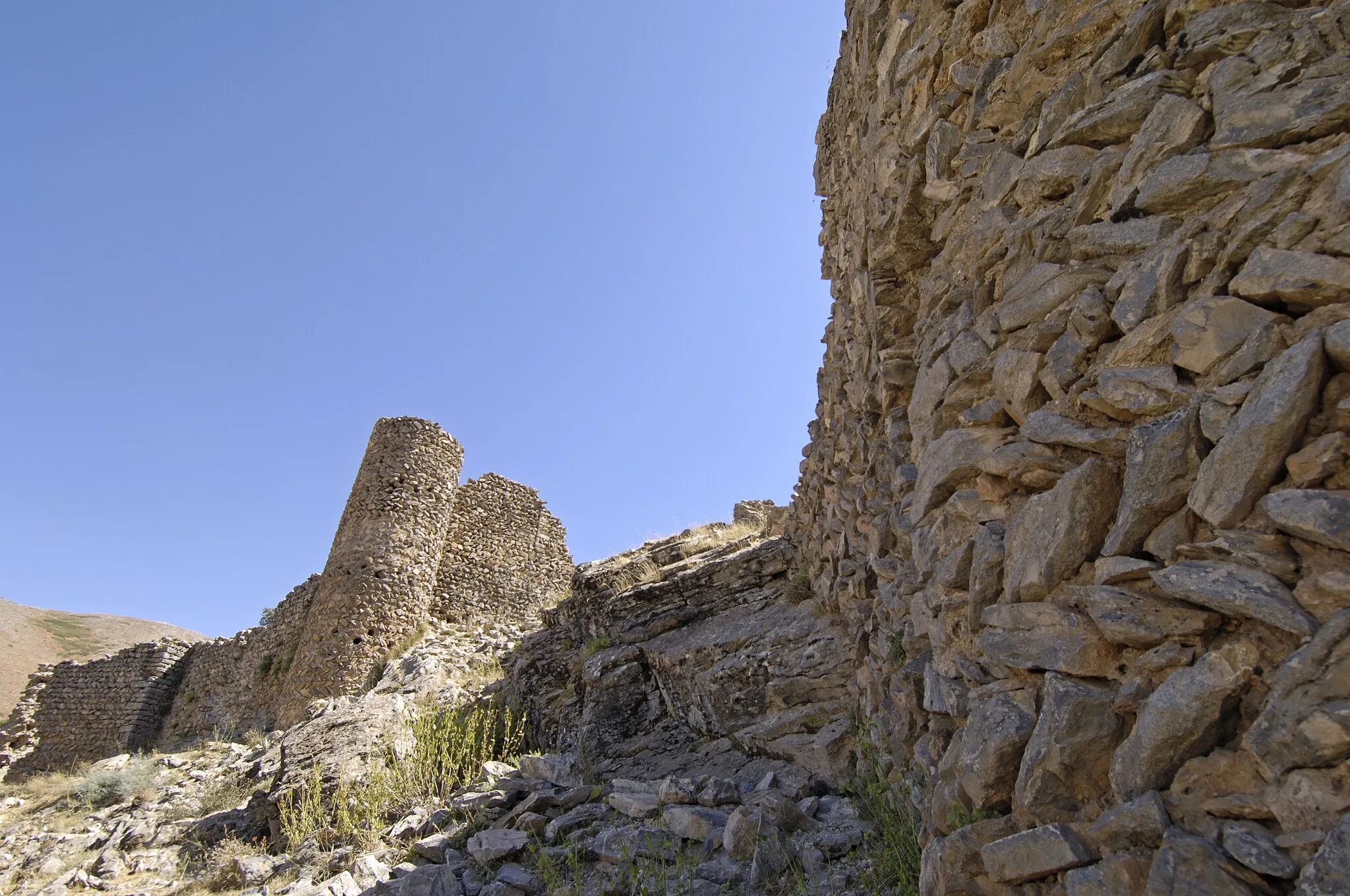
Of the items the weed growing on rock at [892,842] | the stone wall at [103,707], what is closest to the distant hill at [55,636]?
the stone wall at [103,707]

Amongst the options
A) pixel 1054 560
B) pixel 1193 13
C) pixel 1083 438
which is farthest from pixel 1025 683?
pixel 1193 13

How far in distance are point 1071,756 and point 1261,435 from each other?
0.97 meters

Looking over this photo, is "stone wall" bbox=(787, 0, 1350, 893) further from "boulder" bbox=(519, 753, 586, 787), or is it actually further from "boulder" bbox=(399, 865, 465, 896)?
"boulder" bbox=(519, 753, 586, 787)

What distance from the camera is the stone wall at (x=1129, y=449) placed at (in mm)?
1689

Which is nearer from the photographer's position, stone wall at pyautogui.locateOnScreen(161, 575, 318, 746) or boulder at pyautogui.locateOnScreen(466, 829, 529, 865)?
boulder at pyautogui.locateOnScreen(466, 829, 529, 865)

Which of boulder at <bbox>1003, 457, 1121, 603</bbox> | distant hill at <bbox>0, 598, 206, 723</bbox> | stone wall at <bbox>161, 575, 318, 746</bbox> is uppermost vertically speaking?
distant hill at <bbox>0, 598, 206, 723</bbox>

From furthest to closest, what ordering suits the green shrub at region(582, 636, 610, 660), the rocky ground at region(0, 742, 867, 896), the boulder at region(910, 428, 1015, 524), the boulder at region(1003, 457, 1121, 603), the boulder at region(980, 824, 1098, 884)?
the green shrub at region(582, 636, 610, 660)
the rocky ground at region(0, 742, 867, 896)
the boulder at region(910, 428, 1015, 524)
the boulder at region(1003, 457, 1121, 603)
the boulder at region(980, 824, 1098, 884)

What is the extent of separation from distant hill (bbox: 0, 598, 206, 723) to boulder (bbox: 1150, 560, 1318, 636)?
3764cm

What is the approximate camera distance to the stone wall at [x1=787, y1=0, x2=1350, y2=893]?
1.69 meters

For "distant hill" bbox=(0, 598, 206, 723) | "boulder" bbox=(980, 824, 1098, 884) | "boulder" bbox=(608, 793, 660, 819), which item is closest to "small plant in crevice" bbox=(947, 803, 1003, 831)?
"boulder" bbox=(980, 824, 1098, 884)

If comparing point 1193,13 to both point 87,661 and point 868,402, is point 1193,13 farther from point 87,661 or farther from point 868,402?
point 87,661

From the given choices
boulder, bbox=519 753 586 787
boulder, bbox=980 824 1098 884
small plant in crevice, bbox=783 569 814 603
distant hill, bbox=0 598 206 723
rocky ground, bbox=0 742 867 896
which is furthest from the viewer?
distant hill, bbox=0 598 206 723

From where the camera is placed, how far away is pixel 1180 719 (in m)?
1.77

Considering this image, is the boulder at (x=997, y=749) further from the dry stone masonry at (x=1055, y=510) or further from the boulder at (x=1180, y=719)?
the boulder at (x=1180, y=719)
